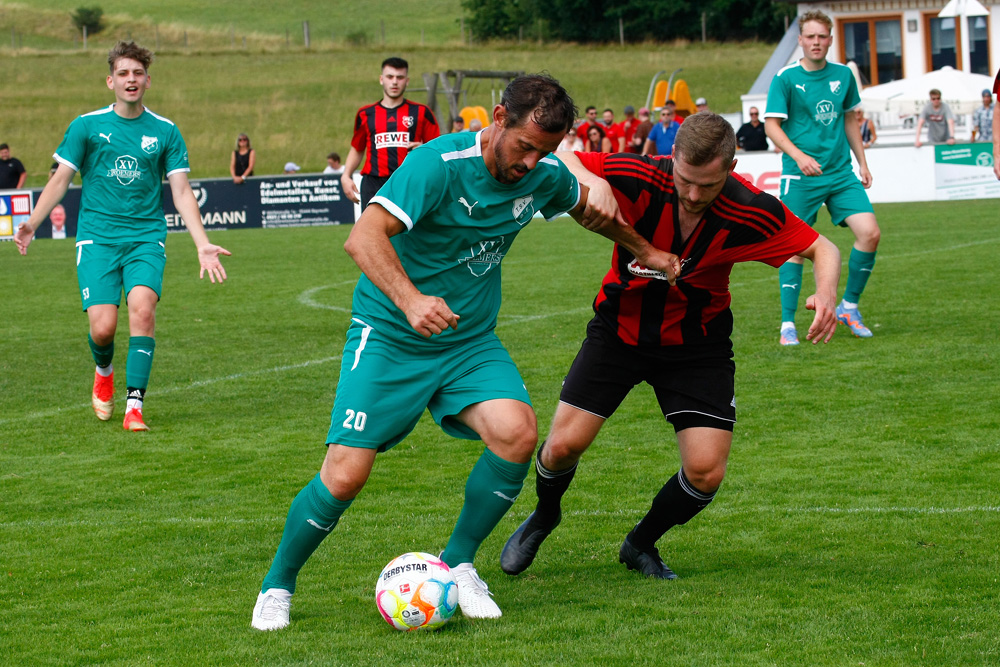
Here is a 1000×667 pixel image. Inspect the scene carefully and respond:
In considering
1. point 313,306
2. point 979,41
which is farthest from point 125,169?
point 979,41

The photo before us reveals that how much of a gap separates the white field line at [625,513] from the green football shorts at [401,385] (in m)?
1.41

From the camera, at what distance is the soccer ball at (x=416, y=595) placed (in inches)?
154

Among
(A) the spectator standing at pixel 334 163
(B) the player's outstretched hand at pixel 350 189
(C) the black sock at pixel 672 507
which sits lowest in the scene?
(C) the black sock at pixel 672 507

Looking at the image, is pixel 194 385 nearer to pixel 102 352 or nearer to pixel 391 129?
pixel 102 352

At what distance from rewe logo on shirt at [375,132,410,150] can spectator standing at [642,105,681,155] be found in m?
13.6

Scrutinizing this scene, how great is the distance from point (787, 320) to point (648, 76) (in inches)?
1927

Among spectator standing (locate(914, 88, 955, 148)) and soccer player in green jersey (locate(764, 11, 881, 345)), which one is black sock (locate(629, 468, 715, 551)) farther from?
spectator standing (locate(914, 88, 955, 148))

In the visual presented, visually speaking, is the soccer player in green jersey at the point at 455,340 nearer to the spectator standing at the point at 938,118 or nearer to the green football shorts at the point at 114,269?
the green football shorts at the point at 114,269

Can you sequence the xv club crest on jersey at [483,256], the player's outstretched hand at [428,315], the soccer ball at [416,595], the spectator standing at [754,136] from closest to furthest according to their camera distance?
the player's outstretched hand at [428,315]
the soccer ball at [416,595]
the xv club crest on jersey at [483,256]
the spectator standing at [754,136]

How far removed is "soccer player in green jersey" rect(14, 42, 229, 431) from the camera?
7.29m

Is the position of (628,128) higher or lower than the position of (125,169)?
higher

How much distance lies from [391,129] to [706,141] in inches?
255

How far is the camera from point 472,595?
4094 mm

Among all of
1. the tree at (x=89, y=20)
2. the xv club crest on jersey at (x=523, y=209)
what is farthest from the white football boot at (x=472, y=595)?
the tree at (x=89, y=20)
